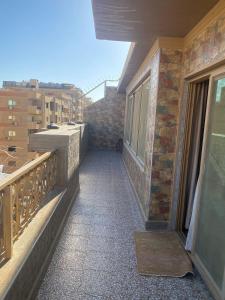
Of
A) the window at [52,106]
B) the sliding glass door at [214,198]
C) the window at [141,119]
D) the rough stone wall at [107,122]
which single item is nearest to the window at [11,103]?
the window at [52,106]

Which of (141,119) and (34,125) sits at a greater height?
(141,119)

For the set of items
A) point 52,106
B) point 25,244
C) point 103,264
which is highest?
point 52,106

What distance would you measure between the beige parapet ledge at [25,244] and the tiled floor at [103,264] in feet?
1.43

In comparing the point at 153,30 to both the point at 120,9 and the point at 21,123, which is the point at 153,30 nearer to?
the point at 120,9

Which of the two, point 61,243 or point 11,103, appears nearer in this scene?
point 61,243

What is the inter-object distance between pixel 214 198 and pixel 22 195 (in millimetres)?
1698

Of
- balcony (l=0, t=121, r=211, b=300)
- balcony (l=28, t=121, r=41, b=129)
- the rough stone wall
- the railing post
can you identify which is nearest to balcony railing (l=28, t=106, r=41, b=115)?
balcony (l=28, t=121, r=41, b=129)

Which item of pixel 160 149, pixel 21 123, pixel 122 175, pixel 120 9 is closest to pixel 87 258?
pixel 160 149

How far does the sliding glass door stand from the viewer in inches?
70.3

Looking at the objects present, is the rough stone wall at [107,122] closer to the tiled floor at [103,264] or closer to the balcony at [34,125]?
the tiled floor at [103,264]

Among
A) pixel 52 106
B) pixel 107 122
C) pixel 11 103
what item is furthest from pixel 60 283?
pixel 52 106

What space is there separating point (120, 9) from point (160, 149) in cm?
168

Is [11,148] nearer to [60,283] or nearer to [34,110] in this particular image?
[34,110]

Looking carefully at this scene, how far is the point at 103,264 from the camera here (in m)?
2.22
